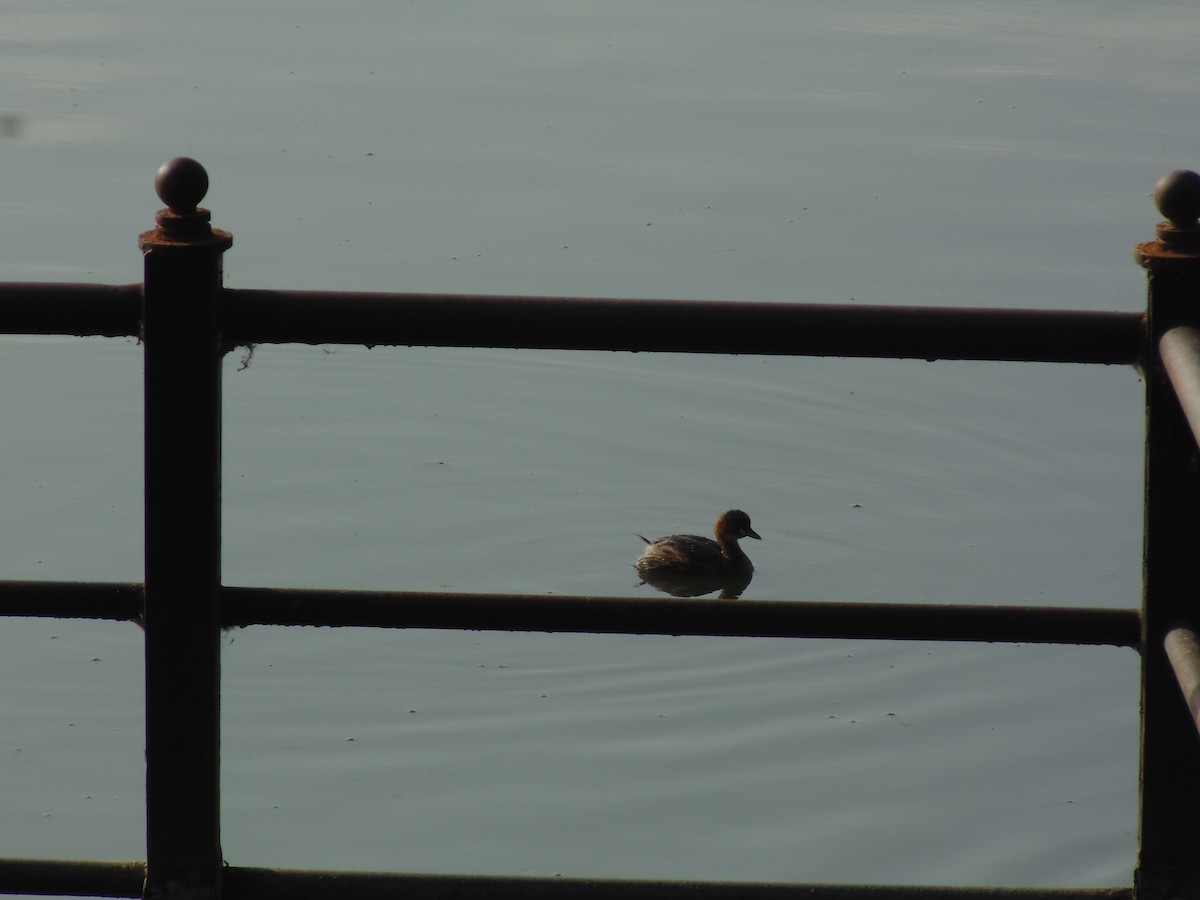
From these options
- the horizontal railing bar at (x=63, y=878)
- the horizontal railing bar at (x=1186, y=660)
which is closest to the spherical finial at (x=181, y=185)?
the horizontal railing bar at (x=63, y=878)

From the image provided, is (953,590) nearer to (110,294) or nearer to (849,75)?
(110,294)

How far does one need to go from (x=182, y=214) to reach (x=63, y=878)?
0.90m

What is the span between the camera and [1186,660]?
2492mm

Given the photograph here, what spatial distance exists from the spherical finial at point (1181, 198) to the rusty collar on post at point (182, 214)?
1.23 meters

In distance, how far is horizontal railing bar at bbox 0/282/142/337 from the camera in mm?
2570

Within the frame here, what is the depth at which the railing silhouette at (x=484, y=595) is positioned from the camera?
2.56 m

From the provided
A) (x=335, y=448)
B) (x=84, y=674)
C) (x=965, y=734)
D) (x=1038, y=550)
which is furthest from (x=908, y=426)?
(x=84, y=674)

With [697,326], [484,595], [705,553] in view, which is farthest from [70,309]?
[705,553]

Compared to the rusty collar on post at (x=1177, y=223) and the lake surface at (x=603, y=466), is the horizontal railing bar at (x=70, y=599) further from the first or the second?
the lake surface at (x=603, y=466)

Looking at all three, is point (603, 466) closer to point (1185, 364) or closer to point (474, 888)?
point (474, 888)

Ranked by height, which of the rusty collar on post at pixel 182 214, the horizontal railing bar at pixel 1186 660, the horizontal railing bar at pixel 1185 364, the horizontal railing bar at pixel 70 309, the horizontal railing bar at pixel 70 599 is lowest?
the horizontal railing bar at pixel 70 599

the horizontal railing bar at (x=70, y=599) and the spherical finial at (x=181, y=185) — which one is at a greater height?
the spherical finial at (x=181, y=185)

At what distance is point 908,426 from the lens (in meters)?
9.22

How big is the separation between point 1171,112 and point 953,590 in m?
9.52
